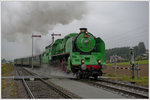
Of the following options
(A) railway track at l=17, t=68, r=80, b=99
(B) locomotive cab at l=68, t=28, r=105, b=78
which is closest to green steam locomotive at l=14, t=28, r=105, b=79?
(B) locomotive cab at l=68, t=28, r=105, b=78

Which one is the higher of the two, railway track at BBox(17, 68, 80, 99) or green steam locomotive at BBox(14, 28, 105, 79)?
green steam locomotive at BBox(14, 28, 105, 79)

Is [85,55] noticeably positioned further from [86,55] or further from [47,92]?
[47,92]

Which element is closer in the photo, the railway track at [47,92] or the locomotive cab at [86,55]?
the railway track at [47,92]

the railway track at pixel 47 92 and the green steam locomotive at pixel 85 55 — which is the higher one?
the green steam locomotive at pixel 85 55

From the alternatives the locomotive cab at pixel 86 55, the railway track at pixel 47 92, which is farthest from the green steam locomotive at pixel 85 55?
the railway track at pixel 47 92

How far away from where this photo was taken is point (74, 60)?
11.8m

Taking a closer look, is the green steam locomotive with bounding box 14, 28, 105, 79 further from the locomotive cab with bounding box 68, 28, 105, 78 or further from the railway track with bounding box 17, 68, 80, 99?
the railway track with bounding box 17, 68, 80, 99

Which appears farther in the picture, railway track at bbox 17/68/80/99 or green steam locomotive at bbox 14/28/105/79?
green steam locomotive at bbox 14/28/105/79

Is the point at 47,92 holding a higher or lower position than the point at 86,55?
lower

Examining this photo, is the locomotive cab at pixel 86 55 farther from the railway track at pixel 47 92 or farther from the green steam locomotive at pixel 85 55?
the railway track at pixel 47 92

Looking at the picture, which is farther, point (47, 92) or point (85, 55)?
point (85, 55)

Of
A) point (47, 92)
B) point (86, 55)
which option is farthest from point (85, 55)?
point (47, 92)

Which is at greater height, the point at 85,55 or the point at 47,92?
the point at 85,55

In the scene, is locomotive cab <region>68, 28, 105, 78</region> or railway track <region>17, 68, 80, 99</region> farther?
locomotive cab <region>68, 28, 105, 78</region>
